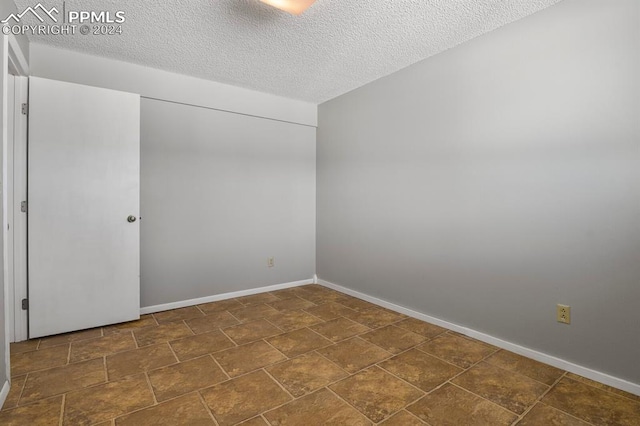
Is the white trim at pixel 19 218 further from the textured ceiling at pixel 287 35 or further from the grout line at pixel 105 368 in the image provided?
the grout line at pixel 105 368

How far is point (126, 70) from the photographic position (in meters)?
2.97

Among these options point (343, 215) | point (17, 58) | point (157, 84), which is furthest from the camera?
point (343, 215)

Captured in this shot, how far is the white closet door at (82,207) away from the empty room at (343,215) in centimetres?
2

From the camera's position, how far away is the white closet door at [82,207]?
250 centimetres

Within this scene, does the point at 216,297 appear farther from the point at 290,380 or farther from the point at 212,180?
the point at 290,380

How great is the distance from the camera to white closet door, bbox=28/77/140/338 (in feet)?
8.20

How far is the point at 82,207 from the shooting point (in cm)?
264

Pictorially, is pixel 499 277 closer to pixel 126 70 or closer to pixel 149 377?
pixel 149 377

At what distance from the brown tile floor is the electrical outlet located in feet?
1.08

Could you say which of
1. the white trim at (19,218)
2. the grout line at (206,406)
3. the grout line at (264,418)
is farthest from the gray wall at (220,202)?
the grout line at (264,418)

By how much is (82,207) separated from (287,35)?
7.19 feet

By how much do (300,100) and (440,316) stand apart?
300 centimetres

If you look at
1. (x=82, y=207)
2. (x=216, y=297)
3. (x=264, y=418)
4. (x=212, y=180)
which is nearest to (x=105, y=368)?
(x=264, y=418)

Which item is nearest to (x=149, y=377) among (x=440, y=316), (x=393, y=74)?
(x=440, y=316)
